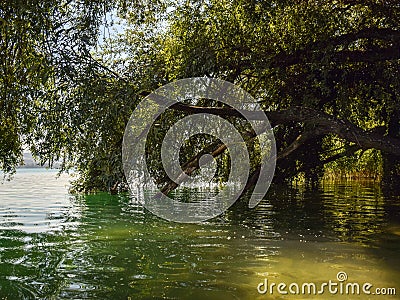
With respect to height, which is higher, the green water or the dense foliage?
the dense foliage

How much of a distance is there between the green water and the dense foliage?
5.17 ft

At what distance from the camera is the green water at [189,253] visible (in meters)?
5.96

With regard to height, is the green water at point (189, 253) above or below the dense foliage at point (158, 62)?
below

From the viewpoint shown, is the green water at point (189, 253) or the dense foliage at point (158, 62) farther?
the dense foliage at point (158, 62)

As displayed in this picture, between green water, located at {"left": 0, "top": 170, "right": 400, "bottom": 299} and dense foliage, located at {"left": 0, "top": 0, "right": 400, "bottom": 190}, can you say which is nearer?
green water, located at {"left": 0, "top": 170, "right": 400, "bottom": 299}

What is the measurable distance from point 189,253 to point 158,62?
4660 mm

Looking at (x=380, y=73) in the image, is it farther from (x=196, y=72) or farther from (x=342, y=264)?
(x=342, y=264)

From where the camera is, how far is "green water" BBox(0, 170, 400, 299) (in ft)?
19.6

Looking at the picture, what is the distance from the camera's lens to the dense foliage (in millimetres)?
8969

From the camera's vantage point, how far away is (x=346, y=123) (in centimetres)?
1015

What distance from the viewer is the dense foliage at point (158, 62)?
29.4ft

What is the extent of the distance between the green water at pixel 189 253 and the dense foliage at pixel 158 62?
158 cm

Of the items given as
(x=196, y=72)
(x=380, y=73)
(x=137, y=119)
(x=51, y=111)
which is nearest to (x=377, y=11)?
(x=380, y=73)

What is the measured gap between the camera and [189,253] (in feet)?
26.2
